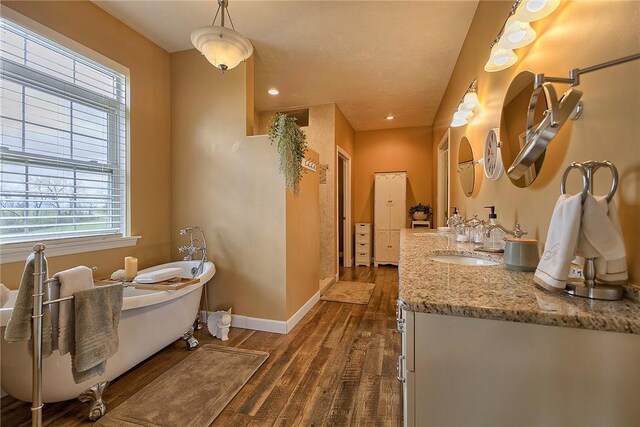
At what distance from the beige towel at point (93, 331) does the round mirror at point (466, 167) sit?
2.79 m

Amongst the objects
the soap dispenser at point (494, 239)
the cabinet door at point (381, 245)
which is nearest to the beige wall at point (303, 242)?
the soap dispenser at point (494, 239)

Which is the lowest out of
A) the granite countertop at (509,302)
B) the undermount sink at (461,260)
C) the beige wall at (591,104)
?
the undermount sink at (461,260)

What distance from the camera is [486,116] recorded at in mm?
2107

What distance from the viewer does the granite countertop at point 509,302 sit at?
0.68m

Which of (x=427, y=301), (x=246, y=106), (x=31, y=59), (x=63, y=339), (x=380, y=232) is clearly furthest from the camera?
(x=380, y=232)

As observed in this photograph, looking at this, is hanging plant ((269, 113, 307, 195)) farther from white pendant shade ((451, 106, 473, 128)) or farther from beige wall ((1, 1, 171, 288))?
white pendant shade ((451, 106, 473, 128))

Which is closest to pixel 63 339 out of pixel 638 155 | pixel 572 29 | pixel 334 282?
pixel 638 155

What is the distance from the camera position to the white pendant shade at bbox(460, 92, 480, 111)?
2.30 meters

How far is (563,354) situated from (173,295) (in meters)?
2.12

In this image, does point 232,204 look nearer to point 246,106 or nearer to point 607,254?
point 246,106

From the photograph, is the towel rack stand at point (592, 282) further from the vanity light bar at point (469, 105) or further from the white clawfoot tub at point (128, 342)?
the white clawfoot tub at point (128, 342)

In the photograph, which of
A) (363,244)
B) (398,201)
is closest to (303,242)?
(363,244)

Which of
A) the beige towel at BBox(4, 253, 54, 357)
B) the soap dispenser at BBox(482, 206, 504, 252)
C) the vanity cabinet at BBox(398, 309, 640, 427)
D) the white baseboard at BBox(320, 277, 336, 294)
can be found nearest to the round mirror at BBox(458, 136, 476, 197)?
the soap dispenser at BBox(482, 206, 504, 252)

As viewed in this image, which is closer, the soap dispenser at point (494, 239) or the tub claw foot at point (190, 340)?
the soap dispenser at point (494, 239)
